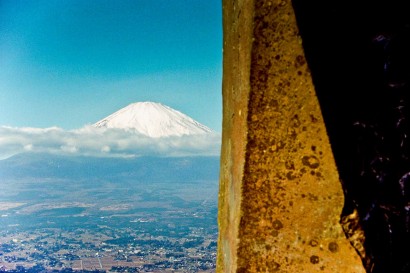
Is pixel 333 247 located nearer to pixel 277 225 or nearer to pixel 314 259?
pixel 314 259

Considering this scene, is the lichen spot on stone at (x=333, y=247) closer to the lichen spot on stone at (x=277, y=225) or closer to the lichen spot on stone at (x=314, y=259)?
the lichen spot on stone at (x=314, y=259)

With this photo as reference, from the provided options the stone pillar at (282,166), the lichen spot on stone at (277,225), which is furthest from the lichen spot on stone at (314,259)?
the lichen spot on stone at (277,225)

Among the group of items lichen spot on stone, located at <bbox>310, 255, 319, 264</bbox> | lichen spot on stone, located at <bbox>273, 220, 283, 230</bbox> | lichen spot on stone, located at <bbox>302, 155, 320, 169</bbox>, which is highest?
lichen spot on stone, located at <bbox>302, 155, 320, 169</bbox>

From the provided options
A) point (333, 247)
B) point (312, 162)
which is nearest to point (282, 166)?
point (312, 162)

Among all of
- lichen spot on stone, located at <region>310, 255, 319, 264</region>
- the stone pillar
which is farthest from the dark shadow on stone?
lichen spot on stone, located at <region>310, 255, 319, 264</region>

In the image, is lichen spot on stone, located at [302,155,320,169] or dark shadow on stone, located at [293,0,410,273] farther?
lichen spot on stone, located at [302,155,320,169]

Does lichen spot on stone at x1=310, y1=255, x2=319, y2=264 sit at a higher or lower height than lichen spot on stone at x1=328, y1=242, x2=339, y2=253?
lower

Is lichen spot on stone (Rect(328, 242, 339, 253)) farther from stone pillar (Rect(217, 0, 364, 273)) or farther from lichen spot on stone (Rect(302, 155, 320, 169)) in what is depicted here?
Result: lichen spot on stone (Rect(302, 155, 320, 169))

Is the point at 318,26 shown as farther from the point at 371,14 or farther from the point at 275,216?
the point at 275,216

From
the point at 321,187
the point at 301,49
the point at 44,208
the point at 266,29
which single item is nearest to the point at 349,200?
the point at 321,187
